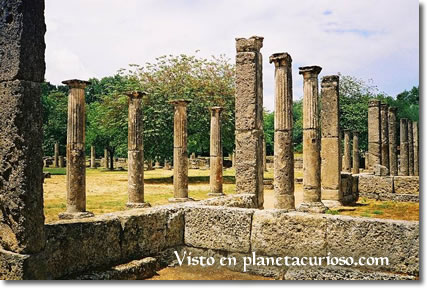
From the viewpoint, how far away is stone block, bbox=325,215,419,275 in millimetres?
5496

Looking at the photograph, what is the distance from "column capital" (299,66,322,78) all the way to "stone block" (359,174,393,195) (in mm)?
6775

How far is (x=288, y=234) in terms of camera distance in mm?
6371

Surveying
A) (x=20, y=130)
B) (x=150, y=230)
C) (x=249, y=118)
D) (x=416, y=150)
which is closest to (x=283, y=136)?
(x=249, y=118)

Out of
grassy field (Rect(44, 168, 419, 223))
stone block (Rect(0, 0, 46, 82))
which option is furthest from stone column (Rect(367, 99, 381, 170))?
stone block (Rect(0, 0, 46, 82))

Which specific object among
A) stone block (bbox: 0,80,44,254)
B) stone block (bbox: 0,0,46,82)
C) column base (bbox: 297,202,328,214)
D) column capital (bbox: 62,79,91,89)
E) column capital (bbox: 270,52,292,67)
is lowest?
column base (bbox: 297,202,328,214)

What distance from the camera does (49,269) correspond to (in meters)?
5.13

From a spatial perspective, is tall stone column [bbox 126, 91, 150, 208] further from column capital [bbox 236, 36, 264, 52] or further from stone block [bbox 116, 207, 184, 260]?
stone block [bbox 116, 207, 184, 260]

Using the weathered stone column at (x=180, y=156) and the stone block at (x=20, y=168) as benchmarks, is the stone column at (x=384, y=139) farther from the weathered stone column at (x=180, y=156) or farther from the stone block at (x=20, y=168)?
the stone block at (x=20, y=168)

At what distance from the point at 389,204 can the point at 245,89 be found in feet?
29.3

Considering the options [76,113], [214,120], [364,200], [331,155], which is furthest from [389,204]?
[76,113]

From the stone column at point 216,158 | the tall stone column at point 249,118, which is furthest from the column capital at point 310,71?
the stone column at point 216,158

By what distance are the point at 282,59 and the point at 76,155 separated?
632 cm

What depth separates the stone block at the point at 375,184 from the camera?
656 inches

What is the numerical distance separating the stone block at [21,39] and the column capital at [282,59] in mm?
7033
